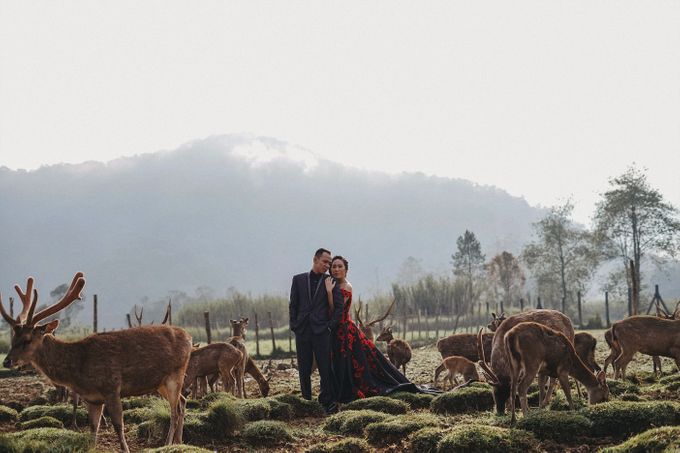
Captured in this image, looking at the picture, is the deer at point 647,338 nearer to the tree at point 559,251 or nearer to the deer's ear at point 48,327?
the deer's ear at point 48,327

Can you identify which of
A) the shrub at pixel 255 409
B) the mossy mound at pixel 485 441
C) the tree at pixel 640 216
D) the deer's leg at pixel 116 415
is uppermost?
the tree at pixel 640 216

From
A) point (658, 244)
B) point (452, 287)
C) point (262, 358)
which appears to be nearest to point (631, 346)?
point (262, 358)

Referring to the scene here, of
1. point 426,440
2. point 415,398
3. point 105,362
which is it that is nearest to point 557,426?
point 426,440

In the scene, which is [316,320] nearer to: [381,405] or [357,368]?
[357,368]

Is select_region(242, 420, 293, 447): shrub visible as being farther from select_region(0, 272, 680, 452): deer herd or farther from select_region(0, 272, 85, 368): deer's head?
select_region(0, 272, 85, 368): deer's head

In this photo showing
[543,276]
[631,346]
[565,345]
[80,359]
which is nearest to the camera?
[80,359]

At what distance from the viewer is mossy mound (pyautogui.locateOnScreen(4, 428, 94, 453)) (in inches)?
234

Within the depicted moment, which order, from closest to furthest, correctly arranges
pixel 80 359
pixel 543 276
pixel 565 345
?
pixel 80 359
pixel 565 345
pixel 543 276

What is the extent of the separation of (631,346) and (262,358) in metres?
16.7

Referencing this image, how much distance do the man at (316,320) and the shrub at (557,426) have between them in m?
3.80

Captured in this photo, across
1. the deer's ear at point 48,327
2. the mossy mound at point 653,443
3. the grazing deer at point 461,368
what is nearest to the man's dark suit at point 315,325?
the grazing deer at point 461,368

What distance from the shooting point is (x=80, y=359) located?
6695 millimetres

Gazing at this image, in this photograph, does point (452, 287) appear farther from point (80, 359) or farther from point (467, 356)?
point (80, 359)

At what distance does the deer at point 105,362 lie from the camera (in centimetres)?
663
